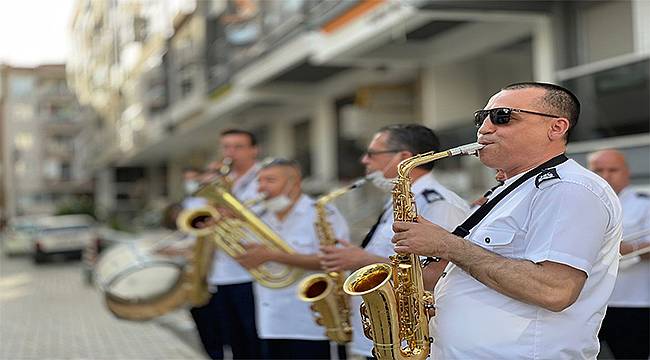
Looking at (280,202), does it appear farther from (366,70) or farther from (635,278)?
(366,70)

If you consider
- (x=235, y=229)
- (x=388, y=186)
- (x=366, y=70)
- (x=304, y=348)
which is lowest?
(x=304, y=348)

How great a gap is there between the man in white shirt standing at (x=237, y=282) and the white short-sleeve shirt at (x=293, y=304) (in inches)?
24.7

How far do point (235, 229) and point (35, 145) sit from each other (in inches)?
2830

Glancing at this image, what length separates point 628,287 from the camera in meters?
5.09

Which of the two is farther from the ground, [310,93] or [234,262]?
[310,93]

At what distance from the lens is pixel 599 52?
8.83m

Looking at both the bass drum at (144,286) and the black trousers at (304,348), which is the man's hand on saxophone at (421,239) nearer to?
the black trousers at (304,348)

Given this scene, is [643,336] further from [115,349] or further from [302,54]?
[302,54]

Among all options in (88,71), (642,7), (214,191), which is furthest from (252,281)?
(88,71)

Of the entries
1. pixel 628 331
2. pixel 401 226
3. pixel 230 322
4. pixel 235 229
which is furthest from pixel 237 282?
pixel 401 226

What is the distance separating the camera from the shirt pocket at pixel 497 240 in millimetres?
2764

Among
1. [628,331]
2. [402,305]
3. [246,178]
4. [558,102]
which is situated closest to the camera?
[558,102]

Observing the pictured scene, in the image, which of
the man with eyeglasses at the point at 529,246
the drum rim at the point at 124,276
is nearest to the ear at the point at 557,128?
the man with eyeglasses at the point at 529,246

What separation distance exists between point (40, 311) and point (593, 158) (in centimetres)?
988
